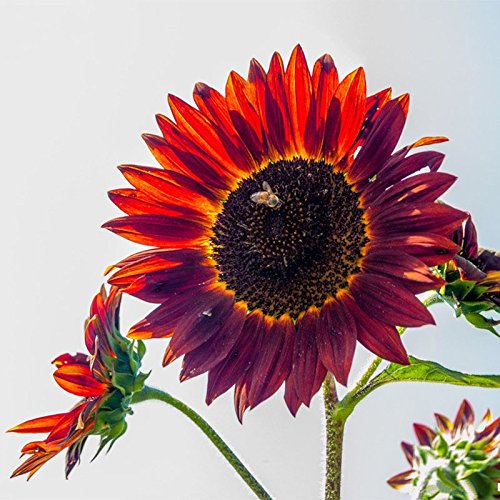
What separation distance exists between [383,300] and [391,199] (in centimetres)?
19

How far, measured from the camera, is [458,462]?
1.49 m

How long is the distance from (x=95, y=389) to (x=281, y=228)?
48 centimetres

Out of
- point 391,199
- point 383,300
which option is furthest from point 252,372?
point 391,199

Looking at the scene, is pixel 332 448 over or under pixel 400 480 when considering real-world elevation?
over

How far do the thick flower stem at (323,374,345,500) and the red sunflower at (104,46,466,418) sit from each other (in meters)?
0.09

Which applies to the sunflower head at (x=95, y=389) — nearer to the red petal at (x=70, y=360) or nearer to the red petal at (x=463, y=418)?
the red petal at (x=70, y=360)

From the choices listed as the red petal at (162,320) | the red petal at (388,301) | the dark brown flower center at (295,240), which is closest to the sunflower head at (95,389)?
the red petal at (162,320)

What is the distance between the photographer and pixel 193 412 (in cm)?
154

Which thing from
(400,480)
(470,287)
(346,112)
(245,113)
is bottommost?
(400,480)

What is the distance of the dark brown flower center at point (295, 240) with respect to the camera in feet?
5.20

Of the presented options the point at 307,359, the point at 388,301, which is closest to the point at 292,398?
the point at 307,359

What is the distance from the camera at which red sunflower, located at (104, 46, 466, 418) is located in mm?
1358

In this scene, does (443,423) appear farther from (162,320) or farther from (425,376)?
(162,320)

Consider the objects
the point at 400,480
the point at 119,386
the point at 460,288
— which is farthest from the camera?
the point at 400,480
